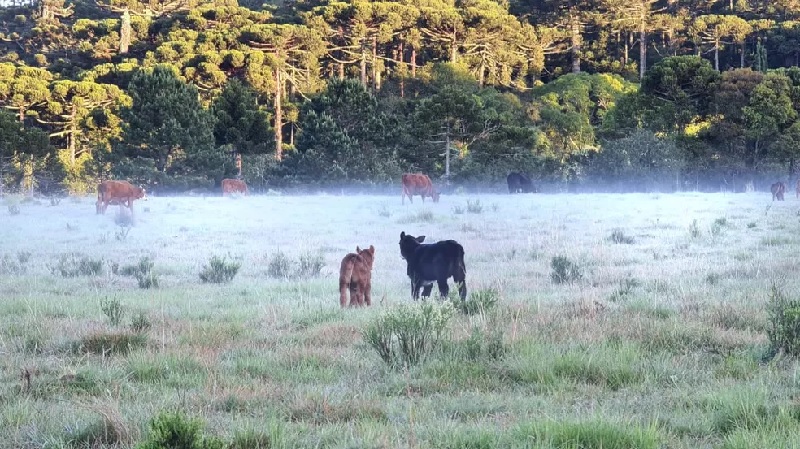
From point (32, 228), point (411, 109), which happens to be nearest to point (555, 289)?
point (32, 228)

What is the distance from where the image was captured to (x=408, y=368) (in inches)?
205

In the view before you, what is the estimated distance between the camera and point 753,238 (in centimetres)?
1341

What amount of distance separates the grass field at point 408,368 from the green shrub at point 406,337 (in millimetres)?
101

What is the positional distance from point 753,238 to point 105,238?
38.2ft

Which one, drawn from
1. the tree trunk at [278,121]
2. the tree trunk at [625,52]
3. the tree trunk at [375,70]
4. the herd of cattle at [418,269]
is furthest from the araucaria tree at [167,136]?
the tree trunk at [625,52]

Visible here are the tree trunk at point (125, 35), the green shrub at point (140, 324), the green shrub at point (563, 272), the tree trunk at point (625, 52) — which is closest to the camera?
the green shrub at point (140, 324)

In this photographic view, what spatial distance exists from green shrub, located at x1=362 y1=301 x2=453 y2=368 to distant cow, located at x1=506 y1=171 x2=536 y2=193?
28533 millimetres

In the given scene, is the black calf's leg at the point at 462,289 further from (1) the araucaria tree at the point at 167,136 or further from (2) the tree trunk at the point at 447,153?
(1) the araucaria tree at the point at 167,136

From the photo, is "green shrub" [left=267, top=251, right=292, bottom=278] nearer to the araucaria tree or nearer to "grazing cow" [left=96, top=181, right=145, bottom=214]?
"grazing cow" [left=96, top=181, right=145, bottom=214]

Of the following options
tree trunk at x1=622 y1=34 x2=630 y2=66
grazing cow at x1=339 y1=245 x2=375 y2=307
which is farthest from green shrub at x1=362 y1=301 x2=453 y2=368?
tree trunk at x1=622 y1=34 x2=630 y2=66

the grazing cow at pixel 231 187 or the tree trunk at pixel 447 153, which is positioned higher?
the tree trunk at pixel 447 153

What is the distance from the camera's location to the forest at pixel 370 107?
37281 mm

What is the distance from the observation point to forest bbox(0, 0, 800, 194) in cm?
3728

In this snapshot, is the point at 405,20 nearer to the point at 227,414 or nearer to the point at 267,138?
the point at 267,138
